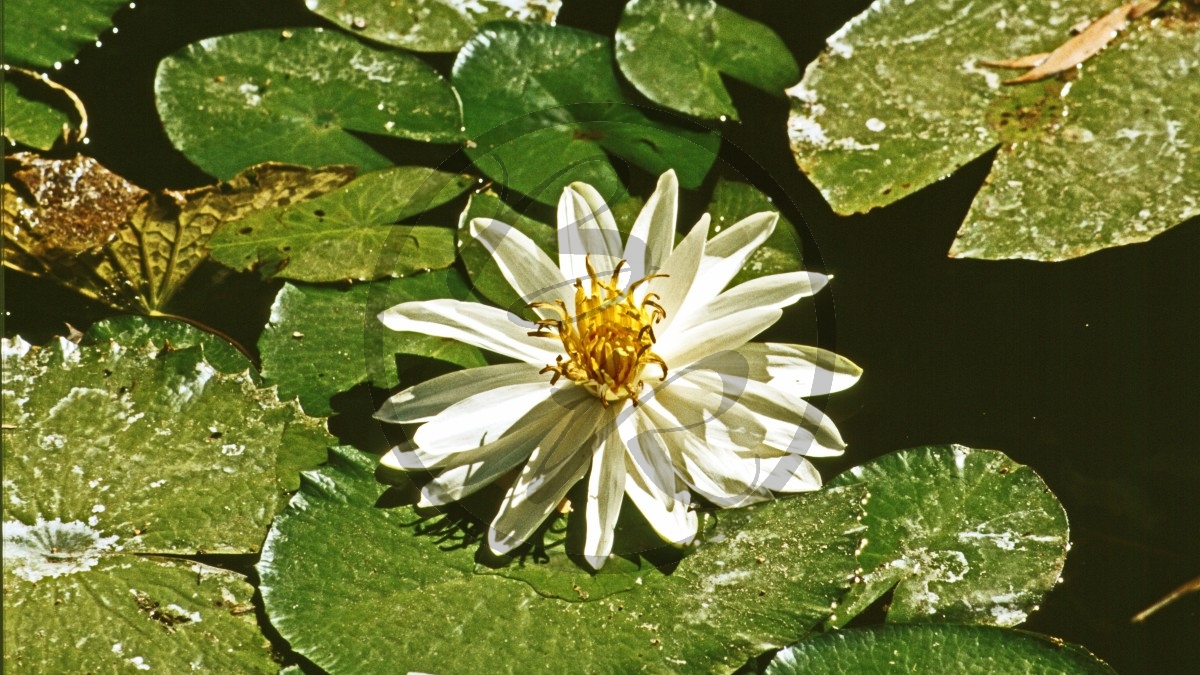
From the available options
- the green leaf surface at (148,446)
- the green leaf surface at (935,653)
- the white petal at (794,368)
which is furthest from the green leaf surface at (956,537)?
the green leaf surface at (148,446)

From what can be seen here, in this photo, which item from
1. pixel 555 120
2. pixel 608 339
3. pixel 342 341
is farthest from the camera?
pixel 555 120

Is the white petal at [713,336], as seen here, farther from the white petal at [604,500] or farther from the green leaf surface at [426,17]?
the green leaf surface at [426,17]

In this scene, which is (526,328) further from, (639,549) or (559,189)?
(639,549)

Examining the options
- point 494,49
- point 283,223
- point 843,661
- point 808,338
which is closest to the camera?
point 843,661

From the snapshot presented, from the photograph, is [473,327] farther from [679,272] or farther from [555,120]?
[555,120]

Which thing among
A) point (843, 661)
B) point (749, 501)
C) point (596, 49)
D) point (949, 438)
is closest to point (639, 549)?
point (749, 501)

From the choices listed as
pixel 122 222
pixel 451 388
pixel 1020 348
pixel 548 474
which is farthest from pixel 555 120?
pixel 1020 348

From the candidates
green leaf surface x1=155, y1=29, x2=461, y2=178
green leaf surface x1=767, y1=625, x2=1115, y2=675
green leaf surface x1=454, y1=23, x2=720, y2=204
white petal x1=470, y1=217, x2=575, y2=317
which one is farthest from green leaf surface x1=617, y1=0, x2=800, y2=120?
green leaf surface x1=767, y1=625, x2=1115, y2=675
